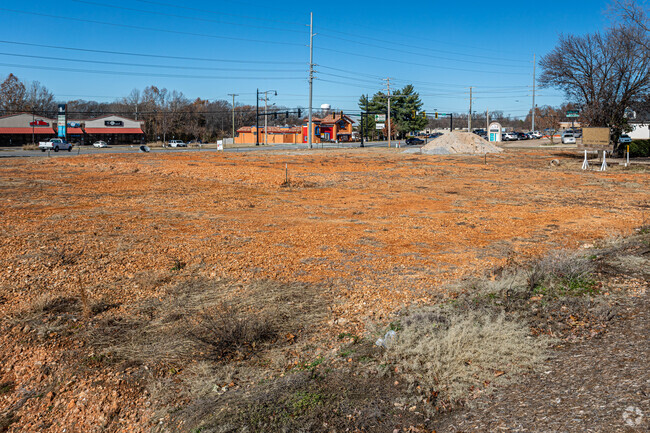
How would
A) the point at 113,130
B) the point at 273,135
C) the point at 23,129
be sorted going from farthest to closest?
the point at 273,135
the point at 113,130
the point at 23,129

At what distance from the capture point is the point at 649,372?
5012mm

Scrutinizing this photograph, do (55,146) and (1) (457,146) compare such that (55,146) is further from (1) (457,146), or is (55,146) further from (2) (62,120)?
(1) (457,146)

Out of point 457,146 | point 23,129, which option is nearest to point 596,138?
point 457,146

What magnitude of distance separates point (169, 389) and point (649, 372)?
201 inches

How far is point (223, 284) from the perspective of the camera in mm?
9125

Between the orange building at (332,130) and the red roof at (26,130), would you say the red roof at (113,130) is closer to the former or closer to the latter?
the red roof at (26,130)

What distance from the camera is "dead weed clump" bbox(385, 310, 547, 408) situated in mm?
5281

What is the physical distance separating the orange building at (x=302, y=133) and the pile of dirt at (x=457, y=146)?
54.7 metres

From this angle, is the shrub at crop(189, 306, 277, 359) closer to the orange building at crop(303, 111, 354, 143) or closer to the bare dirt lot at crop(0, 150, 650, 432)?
the bare dirt lot at crop(0, 150, 650, 432)

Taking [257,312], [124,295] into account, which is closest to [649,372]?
[257,312]

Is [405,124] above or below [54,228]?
above

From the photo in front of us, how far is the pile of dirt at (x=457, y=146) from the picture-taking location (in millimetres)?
55406

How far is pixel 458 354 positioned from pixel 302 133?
10661cm

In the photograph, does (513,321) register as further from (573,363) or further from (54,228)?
(54,228)
